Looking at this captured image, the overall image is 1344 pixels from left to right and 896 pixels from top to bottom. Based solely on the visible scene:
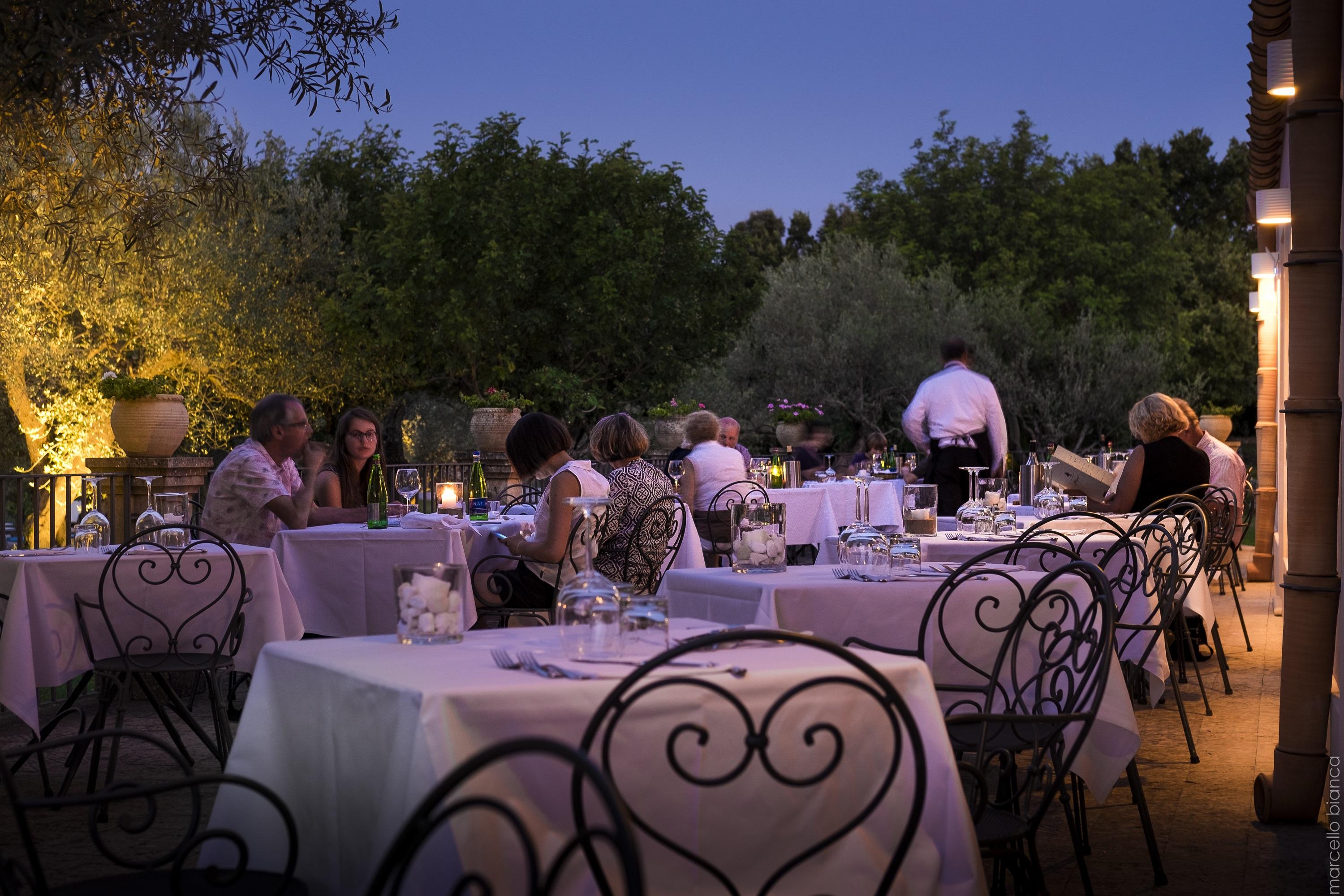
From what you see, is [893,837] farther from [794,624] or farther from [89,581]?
[89,581]

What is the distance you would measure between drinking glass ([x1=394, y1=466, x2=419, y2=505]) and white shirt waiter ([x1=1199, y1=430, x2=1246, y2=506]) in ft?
15.6

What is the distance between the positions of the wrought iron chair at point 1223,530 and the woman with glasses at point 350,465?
4060mm

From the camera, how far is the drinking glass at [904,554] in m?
3.88

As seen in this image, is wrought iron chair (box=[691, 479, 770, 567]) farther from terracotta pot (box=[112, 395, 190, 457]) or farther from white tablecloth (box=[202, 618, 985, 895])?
white tablecloth (box=[202, 618, 985, 895])

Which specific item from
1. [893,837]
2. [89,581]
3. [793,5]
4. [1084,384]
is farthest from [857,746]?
[793,5]

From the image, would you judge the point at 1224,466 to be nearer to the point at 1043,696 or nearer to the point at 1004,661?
the point at 1004,661

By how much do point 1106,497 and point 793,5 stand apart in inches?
1441

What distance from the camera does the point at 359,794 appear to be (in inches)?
80.7

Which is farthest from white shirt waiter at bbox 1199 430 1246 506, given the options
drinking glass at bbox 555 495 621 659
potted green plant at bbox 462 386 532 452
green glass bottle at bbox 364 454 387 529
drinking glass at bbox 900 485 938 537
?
potted green plant at bbox 462 386 532 452

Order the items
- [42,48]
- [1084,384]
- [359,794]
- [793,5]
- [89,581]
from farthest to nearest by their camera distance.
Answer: [793,5] → [1084,384] → [42,48] → [89,581] → [359,794]

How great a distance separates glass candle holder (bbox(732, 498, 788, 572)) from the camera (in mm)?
3885

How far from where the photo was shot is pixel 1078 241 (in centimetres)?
3272

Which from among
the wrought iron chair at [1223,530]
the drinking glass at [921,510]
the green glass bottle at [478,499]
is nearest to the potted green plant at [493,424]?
the green glass bottle at [478,499]

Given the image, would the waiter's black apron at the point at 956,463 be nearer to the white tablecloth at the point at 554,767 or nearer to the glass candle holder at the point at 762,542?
the glass candle holder at the point at 762,542
